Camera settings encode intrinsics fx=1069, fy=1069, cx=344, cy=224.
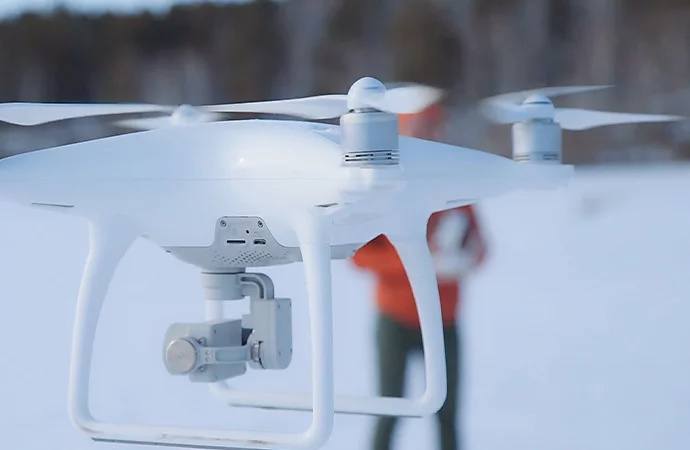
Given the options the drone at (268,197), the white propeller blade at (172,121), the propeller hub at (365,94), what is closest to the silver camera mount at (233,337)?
the drone at (268,197)

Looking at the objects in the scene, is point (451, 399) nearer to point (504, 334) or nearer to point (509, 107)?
point (509, 107)

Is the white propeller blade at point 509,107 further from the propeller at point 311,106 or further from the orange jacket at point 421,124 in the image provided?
the orange jacket at point 421,124

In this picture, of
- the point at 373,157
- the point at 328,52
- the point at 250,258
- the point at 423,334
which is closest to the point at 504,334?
the point at 423,334

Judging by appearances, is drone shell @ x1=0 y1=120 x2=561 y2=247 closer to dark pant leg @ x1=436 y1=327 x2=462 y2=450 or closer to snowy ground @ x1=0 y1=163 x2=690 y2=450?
dark pant leg @ x1=436 y1=327 x2=462 y2=450

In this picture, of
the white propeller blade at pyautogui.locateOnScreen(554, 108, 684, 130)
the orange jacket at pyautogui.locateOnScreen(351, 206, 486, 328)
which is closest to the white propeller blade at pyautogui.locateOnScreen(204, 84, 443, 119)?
the white propeller blade at pyautogui.locateOnScreen(554, 108, 684, 130)

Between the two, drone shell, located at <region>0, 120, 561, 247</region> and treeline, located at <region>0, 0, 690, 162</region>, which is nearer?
drone shell, located at <region>0, 120, 561, 247</region>

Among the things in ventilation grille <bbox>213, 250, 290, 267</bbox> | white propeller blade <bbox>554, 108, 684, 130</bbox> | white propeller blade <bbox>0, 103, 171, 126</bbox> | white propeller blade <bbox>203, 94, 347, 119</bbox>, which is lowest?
ventilation grille <bbox>213, 250, 290, 267</bbox>

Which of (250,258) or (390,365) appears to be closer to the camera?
(250,258)
